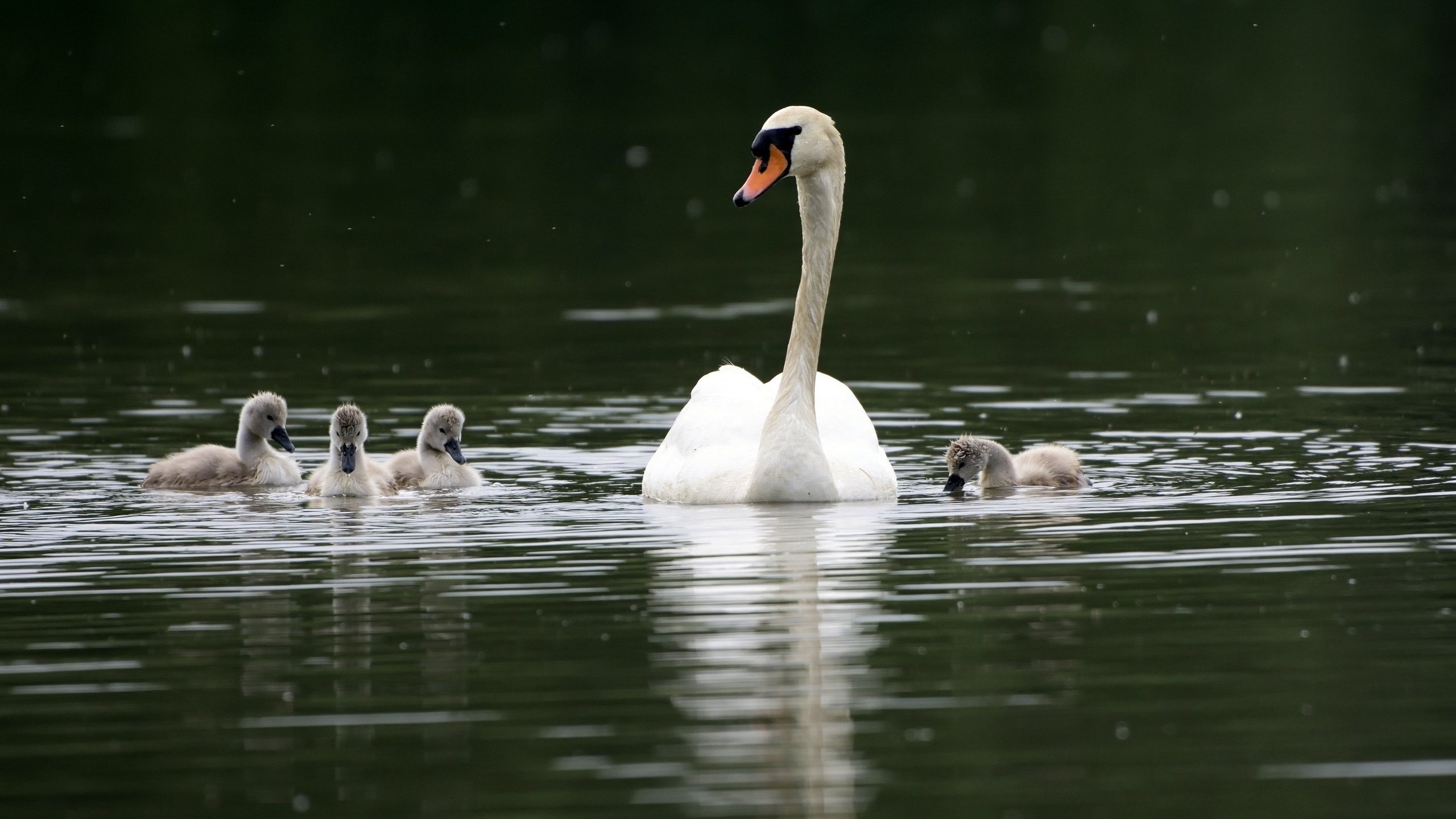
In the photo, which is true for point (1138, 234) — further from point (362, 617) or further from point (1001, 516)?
point (362, 617)

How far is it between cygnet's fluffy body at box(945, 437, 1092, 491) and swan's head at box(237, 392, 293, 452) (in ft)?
13.0

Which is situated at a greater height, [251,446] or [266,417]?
[266,417]

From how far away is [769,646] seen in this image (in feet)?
30.6

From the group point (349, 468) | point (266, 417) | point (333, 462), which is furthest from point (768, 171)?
point (266, 417)

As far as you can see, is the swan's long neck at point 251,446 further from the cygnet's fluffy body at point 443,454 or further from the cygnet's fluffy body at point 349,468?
the cygnet's fluffy body at point 443,454

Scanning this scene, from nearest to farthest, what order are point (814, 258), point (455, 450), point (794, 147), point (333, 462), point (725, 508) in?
point (725, 508)
point (794, 147)
point (814, 258)
point (333, 462)
point (455, 450)

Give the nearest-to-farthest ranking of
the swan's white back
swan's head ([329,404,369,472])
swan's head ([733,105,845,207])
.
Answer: swan's head ([733,105,845,207])
the swan's white back
swan's head ([329,404,369,472])

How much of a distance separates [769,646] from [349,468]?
16.8 feet

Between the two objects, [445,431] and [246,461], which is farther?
[246,461]

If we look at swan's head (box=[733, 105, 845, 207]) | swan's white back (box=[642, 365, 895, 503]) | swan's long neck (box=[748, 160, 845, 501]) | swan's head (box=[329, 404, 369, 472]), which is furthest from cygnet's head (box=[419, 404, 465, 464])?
swan's head (box=[733, 105, 845, 207])

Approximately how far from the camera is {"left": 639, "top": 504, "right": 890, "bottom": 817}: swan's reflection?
7.55 meters

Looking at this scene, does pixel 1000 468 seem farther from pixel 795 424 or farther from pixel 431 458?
pixel 431 458

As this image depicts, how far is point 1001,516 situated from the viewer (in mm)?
12922

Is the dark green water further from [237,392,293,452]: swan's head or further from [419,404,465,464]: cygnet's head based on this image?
[237,392,293,452]: swan's head
